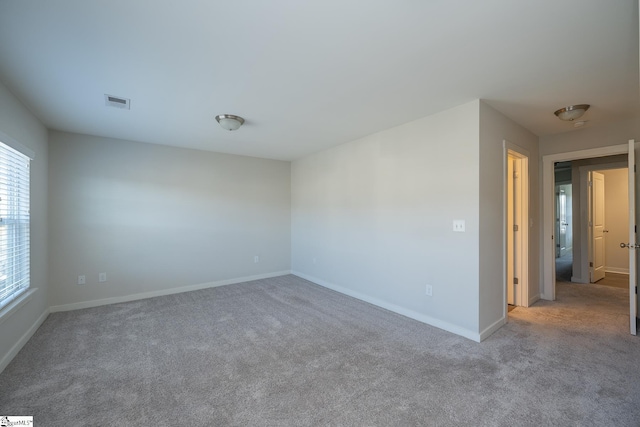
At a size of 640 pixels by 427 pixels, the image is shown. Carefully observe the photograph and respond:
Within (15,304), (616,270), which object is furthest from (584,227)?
(15,304)

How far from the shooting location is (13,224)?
104 inches

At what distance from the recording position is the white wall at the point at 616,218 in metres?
5.71

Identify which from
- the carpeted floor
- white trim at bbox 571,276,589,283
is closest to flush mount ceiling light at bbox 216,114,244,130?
the carpeted floor

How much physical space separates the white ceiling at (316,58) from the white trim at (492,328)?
2358 mm

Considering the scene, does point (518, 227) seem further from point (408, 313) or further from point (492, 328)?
point (408, 313)

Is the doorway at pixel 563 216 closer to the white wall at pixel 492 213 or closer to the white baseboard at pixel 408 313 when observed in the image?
the white wall at pixel 492 213

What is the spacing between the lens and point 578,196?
519 centimetres

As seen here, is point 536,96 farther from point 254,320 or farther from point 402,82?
point 254,320

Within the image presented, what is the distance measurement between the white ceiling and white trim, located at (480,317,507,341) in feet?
7.74

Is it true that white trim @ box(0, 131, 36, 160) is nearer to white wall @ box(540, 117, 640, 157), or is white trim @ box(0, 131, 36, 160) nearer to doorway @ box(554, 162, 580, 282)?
white wall @ box(540, 117, 640, 157)

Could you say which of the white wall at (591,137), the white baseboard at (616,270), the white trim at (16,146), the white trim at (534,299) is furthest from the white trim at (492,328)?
the white baseboard at (616,270)

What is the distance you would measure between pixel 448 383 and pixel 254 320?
2200 millimetres

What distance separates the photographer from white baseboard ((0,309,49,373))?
231 cm

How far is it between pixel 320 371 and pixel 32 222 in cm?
351
